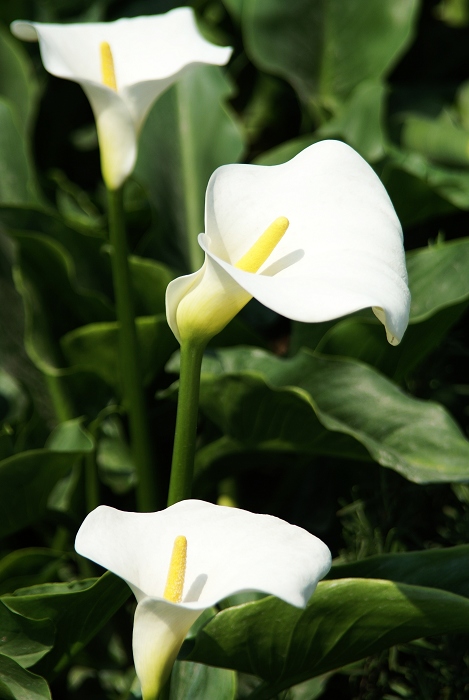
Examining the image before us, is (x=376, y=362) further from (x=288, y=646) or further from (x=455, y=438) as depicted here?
(x=288, y=646)

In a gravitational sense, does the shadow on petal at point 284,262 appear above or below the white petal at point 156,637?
above

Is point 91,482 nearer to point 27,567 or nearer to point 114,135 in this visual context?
point 27,567

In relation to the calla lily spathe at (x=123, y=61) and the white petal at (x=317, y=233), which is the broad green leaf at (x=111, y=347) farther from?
the white petal at (x=317, y=233)

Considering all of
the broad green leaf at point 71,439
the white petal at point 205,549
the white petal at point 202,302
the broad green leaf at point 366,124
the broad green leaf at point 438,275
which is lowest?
the broad green leaf at point 71,439

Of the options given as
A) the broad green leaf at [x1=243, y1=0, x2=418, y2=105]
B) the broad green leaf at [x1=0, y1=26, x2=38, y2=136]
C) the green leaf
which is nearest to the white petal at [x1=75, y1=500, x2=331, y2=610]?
the green leaf

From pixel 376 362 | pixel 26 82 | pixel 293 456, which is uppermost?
pixel 26 82

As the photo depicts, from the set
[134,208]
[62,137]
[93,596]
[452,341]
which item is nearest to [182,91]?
[134,208]

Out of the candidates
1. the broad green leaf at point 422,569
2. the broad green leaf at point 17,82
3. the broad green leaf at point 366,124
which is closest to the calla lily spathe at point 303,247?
the broad green leaf at point 422,569

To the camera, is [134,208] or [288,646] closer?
→ [288,646]
